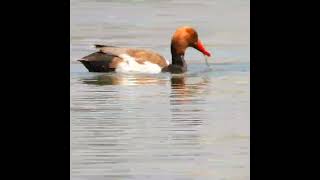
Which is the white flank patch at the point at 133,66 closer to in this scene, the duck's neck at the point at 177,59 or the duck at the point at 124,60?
the duck at the point at 124,60

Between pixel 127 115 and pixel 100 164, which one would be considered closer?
pixel 100 164

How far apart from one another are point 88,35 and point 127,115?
2207 millimetres

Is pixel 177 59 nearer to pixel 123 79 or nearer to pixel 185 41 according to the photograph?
pixel 185 41

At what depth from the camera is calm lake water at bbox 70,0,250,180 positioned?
5.70 metres

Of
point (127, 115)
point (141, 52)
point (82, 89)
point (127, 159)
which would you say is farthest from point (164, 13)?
point (127, 159)

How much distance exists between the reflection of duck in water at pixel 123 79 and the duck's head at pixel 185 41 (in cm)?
60

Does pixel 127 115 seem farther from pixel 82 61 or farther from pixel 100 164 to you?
pixel 82 61

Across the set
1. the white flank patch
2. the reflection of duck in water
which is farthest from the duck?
the reflection of duck in water

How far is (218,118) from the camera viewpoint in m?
6.51

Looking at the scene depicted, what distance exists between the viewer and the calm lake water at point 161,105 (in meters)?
5.70

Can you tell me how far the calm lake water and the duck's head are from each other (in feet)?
0.21

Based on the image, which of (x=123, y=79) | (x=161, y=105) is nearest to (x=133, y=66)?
(x=123, y=79)

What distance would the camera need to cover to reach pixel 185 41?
916 cm

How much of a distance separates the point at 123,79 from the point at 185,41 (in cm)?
96
